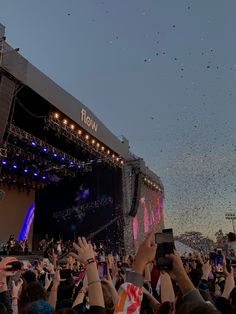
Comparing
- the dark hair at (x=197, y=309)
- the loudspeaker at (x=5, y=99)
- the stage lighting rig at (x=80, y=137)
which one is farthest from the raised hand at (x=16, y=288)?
the stage lighting rig at (x=80, y=137)

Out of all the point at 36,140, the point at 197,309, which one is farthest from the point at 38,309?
the point at 36,140

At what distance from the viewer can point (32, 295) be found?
2.15 meters

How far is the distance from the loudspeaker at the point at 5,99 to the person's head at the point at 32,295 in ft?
24.9

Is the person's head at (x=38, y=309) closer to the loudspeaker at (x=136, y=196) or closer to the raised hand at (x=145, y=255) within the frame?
the raised hand at (x=145, y=255)

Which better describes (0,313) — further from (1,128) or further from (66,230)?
(66,230)

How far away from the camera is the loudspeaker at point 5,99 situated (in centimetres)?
936

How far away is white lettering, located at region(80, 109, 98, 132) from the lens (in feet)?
44.2

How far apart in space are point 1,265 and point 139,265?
3.46ft

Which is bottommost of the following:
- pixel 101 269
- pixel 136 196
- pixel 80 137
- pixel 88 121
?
pixel 101 269

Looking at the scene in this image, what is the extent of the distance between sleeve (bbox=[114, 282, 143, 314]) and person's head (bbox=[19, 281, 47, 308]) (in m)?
1.03

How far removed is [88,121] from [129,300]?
12.8 m

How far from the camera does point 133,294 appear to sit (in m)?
1.29

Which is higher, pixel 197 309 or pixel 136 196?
pixel 136 196

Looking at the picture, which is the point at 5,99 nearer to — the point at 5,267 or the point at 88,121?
the point at 88,121
